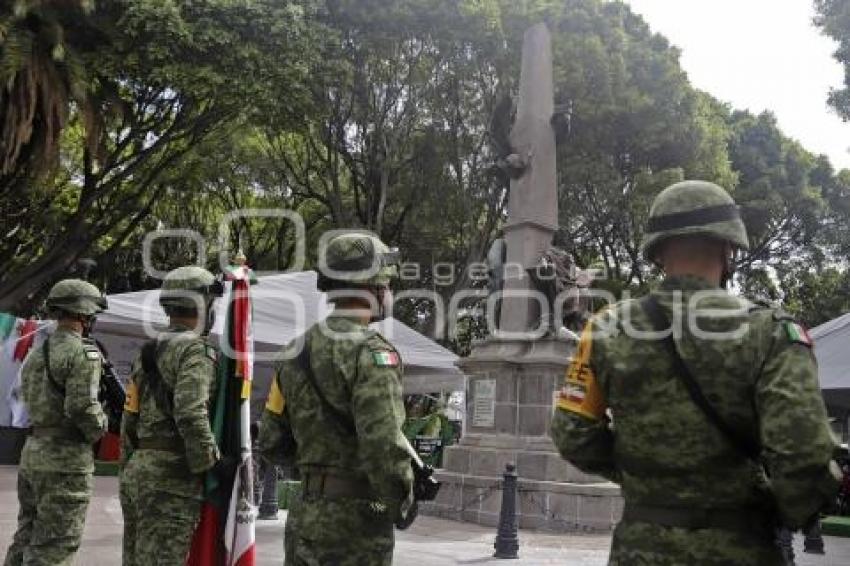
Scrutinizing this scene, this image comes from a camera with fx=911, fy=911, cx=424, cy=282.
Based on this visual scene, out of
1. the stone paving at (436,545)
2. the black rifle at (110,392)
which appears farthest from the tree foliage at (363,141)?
the black rifle at (110,392)

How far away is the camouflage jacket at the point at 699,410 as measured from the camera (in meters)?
2.28

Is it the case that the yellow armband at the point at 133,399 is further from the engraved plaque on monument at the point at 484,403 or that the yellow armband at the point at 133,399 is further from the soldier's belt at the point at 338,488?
the engraved plaque on monument at the point at 484,403

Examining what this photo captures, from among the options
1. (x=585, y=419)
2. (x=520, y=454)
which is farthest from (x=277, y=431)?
(x=520, y=454)

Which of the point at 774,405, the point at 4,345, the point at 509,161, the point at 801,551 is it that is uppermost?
the point at 509,161

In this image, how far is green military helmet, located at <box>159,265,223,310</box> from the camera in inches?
186

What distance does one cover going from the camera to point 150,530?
14.3ft

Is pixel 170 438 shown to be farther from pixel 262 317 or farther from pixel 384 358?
pixel 262 317

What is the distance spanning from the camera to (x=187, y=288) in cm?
477

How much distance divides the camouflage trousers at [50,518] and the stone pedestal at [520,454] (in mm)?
6473

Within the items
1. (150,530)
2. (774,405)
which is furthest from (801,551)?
(774,405)

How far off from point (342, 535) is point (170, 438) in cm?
162

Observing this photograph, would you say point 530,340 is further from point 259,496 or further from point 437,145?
point 437,145

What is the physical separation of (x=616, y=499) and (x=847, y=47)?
971cm

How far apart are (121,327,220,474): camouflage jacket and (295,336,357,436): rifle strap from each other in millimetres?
1052
